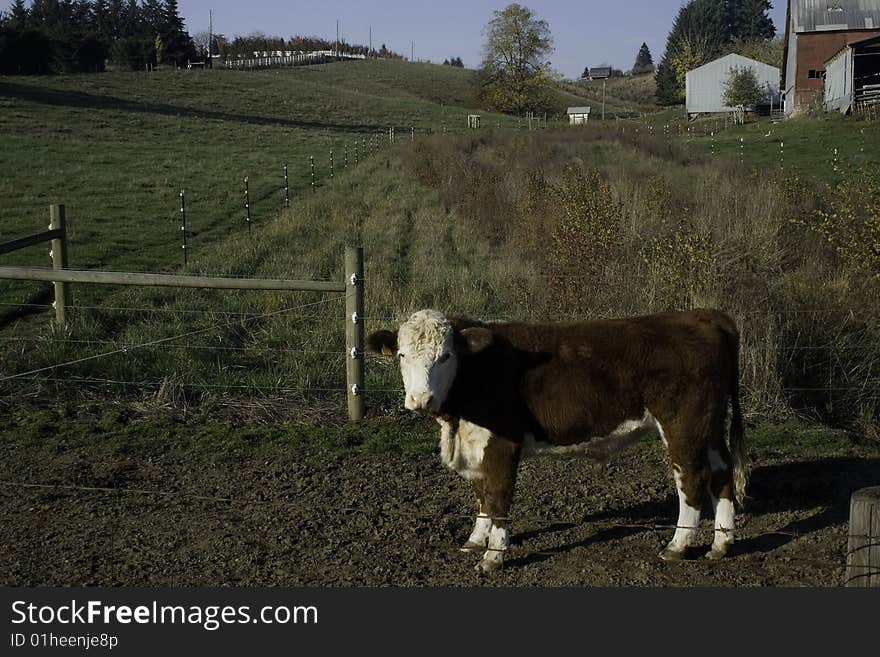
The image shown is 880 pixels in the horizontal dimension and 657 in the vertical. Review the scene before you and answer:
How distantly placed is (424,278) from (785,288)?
5746mm

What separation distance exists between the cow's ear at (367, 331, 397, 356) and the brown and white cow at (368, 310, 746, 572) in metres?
0.23

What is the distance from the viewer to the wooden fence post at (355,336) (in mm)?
8172

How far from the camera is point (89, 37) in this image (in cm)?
7519

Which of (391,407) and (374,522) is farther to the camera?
(391,407)

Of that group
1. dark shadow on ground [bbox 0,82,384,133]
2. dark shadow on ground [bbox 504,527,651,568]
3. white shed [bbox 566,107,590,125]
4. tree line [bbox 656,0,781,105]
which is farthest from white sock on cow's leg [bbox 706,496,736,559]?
tree line [bbox 656,0,781,105]

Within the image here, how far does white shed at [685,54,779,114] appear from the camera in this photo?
6688 centimetres

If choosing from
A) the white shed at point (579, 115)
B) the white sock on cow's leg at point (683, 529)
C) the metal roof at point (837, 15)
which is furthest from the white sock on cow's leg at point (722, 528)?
the white shed at point (579, 115)

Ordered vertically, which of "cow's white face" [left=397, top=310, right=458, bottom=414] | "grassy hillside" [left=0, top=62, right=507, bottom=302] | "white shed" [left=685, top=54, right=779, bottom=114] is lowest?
"cow's white face" [left=397, top=310, right=458, bottom=414]

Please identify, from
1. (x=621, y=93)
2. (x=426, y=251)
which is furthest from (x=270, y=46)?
(x=426, y=251)

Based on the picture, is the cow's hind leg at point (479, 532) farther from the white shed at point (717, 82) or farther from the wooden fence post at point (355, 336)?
the white shed at point (717, 82)

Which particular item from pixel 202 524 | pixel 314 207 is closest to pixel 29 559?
pixel 202 524

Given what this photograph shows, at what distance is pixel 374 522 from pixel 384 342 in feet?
4.23

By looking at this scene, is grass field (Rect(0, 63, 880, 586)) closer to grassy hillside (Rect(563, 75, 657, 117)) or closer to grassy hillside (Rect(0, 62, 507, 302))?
grassy hillside (Rect(0, 62, 507, 302))

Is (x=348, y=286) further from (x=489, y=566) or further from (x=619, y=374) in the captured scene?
(x=489, y=566)
